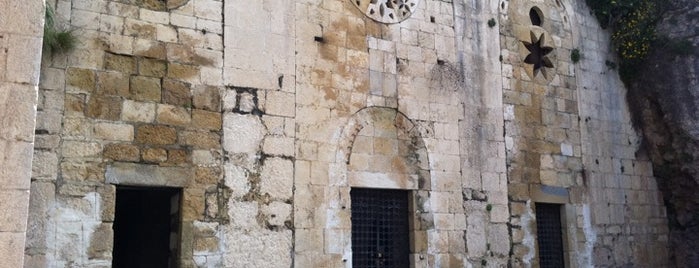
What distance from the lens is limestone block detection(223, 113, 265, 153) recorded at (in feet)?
26.1

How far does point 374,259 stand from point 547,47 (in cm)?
462

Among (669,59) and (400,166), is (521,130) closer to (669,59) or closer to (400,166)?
(400,166)

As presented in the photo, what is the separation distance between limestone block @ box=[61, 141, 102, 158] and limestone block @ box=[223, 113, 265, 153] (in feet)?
4.54

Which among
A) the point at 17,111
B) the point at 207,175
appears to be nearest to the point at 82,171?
the point at 207,175

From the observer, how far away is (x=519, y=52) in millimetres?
10852

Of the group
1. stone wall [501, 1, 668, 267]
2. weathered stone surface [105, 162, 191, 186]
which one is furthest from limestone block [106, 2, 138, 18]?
stone wall [501, 1, 668, 267]

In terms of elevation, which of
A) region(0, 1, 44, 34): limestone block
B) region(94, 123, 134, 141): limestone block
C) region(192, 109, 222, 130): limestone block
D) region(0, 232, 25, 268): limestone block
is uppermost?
region(0, 1, 44, 34): limestone block

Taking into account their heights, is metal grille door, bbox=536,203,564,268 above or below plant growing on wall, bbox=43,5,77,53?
below

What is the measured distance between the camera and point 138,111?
24.4ft

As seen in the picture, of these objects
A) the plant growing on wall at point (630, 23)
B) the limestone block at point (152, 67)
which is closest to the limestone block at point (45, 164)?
the limestone block at point (152, 67)

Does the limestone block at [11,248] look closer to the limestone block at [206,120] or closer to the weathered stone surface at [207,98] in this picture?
the limestone block at [206,120]

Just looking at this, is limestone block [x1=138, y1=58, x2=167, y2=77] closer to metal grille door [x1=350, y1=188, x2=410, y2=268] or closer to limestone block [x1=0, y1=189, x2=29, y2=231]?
metal grille door [x1=350, y1=188, x2=410, y2=268]

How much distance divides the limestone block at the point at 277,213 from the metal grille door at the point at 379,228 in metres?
1.07

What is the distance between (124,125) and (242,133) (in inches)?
52.0
